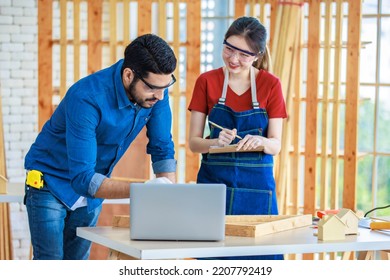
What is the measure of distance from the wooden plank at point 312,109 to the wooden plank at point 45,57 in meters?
2.21

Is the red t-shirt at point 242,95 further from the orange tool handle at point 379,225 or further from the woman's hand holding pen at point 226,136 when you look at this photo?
the orange tool handle at point 379,225

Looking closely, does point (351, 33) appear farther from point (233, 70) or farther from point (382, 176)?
point (233, 70)

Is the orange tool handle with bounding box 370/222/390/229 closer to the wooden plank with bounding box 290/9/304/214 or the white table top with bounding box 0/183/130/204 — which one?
the white table top with bounding box 0/183/130/204

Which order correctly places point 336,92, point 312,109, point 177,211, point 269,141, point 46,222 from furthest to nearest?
point 312,109 → point 336,92 → point 269,141 → point 46,222 → point 177,211

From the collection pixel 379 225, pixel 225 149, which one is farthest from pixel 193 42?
pixel 379 225

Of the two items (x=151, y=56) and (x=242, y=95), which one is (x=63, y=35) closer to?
(x=242, y=95)

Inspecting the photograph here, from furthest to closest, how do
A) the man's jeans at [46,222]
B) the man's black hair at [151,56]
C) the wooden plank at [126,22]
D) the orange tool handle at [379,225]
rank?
the wooden plank at [126,22]
the orange tool handle at [379,225]
the man's jeans at [46,222]
the man's black hair at [151,56]

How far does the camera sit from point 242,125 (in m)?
4.83

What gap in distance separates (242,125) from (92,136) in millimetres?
1156

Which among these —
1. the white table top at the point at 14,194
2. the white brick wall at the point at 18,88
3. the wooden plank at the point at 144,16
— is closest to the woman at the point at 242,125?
the white table top at the point at 14,194

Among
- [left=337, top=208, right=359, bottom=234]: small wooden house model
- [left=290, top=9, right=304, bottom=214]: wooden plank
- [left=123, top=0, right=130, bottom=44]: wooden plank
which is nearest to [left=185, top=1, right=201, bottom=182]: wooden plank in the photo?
[left=123, top=0, right=130, bottom=44]: wooden plank

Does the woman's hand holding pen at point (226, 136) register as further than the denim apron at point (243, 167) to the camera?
No

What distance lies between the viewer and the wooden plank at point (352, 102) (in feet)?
23.4
